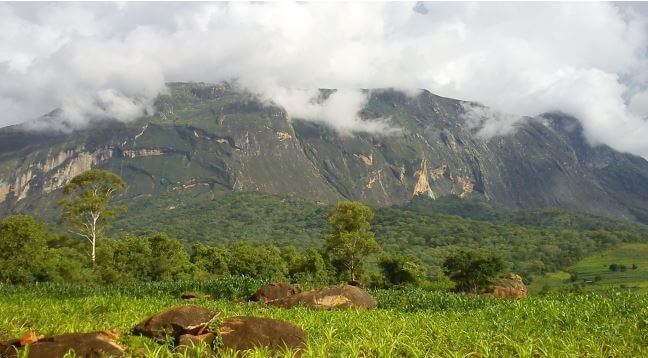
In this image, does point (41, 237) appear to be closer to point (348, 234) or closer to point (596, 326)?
point (348, 234)

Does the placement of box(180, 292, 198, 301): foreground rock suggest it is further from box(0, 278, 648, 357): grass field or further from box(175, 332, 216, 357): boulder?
box(175, 332, 216, 357): boulder

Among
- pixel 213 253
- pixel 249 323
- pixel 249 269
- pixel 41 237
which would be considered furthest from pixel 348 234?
pixel 249 323

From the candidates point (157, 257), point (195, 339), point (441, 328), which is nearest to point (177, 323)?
point (195, 339)

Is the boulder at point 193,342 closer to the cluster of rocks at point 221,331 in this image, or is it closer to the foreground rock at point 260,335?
the cluster of rocks at point 221,331

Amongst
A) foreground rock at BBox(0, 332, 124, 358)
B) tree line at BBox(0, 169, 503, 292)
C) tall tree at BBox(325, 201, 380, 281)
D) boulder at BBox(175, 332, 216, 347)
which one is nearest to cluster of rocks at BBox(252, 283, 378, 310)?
tree line at BBox(0, 169, 503, 292)

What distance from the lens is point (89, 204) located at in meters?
58.4

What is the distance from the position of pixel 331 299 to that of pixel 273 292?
13.8 feet

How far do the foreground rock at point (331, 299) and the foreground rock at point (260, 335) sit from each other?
43.1ft

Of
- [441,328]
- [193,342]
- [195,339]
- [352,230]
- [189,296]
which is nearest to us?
[193,342]

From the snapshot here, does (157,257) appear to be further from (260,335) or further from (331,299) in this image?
(260,335)

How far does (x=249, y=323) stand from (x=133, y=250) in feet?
246

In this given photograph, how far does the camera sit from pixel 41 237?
60938mm

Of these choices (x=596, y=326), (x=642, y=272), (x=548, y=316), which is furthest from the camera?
(x=642, y=272)

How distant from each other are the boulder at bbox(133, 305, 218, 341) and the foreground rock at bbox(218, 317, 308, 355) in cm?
49
